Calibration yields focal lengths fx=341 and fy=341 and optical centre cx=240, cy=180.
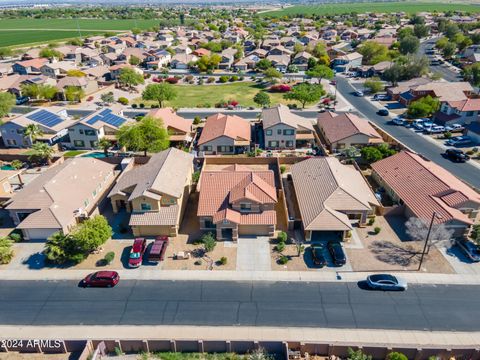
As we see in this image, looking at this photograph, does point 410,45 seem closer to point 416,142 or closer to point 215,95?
point 215,95

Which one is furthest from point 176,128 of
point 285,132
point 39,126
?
point 39,126

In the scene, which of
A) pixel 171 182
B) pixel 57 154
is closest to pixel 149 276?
pixel 171 182

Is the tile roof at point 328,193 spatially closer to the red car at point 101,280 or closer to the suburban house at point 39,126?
the red car at point 101,280

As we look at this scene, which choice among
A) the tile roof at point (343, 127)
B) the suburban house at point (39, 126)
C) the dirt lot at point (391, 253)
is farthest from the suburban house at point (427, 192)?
the suburban house at point (39, 126)

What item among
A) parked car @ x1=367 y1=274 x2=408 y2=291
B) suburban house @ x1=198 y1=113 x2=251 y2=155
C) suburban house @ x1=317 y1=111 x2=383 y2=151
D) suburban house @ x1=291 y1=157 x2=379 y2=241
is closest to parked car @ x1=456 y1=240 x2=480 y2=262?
parked car @ x1=367 y1=274 x2=408 y2=291

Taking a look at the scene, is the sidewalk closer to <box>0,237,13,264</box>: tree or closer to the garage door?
<box>0,237,13,264</box>: tree
